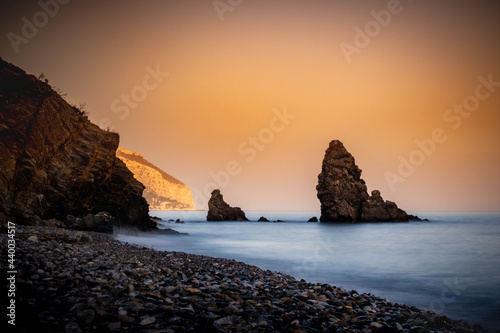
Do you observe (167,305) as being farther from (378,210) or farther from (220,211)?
(220,211)

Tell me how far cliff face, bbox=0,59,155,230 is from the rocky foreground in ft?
39.6

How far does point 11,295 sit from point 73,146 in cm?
2292

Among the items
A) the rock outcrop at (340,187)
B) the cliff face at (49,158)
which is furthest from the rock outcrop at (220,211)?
the cliff face at (49,158)

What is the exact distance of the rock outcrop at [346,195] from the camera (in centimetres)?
7731

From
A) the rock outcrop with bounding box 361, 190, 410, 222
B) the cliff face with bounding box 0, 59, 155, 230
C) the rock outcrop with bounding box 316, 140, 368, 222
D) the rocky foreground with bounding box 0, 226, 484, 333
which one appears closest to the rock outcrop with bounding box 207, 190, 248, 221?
the rock outcrop with bounding box 316, 140, 368, 222

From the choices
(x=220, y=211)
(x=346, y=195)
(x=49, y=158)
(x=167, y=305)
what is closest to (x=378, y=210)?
(x=346, y=195)

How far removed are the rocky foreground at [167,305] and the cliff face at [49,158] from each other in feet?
39.6

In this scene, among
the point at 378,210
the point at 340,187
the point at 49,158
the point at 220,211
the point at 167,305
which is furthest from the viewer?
the point at 220,211

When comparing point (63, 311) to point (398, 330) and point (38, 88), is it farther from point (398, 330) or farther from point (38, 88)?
point (38, 88)

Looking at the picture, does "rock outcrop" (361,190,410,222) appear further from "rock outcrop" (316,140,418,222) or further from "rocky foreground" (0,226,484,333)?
"rocky foreground" (0,226,484,333)

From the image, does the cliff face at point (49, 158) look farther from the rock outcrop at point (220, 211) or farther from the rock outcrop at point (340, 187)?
the rock outcrop at point (220, 211)

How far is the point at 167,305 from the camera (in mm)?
5484

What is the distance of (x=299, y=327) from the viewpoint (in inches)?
213

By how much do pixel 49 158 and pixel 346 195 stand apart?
7091 centimetres
